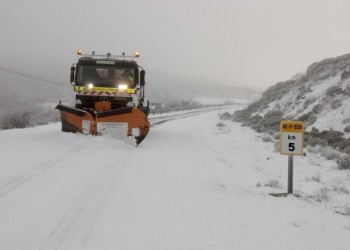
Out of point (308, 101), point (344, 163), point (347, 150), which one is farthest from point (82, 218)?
point (308, 101)

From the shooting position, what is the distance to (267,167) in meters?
10.6

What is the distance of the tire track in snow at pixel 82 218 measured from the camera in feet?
13.7

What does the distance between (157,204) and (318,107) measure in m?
15.9

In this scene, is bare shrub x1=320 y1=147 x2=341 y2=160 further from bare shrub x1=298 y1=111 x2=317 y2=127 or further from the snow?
bare shrub x1=298 y1=111 x2=317 y2=127

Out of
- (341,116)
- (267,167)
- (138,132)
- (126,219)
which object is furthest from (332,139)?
(126,219)

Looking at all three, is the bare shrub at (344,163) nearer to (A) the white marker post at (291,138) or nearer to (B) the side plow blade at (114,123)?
(A) the white marker post at (291,138)

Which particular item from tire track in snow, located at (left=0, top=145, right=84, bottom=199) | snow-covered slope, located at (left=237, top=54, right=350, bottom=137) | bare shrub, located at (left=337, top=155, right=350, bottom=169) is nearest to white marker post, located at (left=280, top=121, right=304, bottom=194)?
bare shrub, located at (left=337, top=155, right=350, bottom=169)

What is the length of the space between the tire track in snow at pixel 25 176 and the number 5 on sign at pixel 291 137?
467 cm

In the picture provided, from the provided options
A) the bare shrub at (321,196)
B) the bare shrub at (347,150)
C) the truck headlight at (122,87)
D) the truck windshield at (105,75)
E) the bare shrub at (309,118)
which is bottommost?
the bare shrub at (321,196)

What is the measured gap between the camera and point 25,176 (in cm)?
728

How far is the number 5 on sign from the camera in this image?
702cm

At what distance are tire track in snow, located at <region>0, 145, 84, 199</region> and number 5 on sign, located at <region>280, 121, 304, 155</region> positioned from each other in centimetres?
467

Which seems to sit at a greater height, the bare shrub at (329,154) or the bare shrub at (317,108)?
the bare shrub at (317,108)

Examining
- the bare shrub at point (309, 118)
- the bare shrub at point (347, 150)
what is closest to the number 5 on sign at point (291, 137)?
the bare shrub at point (347, 150)
